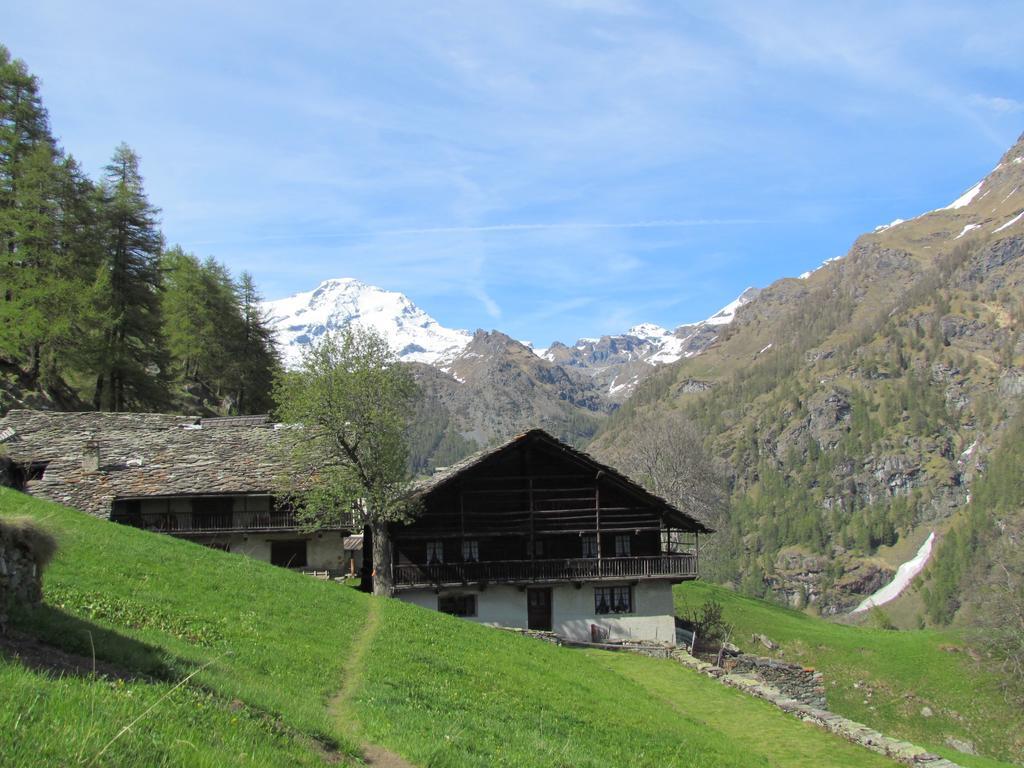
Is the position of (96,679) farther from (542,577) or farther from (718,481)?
(718,481)

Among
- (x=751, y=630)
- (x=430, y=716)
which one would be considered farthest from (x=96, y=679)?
(x=751, y=630)

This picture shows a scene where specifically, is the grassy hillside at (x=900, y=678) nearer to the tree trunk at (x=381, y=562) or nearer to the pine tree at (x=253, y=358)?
the tree trunk at (x=381, y=562)

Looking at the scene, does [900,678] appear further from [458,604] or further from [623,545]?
[458,604]

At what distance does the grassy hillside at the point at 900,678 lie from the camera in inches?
1697

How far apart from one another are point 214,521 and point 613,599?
21.9m

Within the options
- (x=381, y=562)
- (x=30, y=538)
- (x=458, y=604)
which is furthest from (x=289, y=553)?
(x=30, y=538)

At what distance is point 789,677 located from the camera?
38.0 metres

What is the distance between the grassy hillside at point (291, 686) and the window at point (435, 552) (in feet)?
39.1

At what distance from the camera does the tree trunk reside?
130 feet

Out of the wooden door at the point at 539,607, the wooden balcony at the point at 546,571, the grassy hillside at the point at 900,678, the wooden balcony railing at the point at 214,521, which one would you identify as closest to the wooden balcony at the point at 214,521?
the wooden balcony railing at the point at 214,521

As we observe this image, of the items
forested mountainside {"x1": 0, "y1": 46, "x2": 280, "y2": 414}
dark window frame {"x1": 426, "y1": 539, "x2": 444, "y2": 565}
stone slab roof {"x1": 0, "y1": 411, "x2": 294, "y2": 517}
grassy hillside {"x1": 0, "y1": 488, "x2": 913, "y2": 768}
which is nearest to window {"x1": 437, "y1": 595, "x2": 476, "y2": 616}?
dark window frame {"x1": 426, "y1": 539, "x2": 444, "y2": 565}

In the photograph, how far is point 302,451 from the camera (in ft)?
133

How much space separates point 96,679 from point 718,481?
3115 inches

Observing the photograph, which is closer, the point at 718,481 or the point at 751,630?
the point at 751,630
